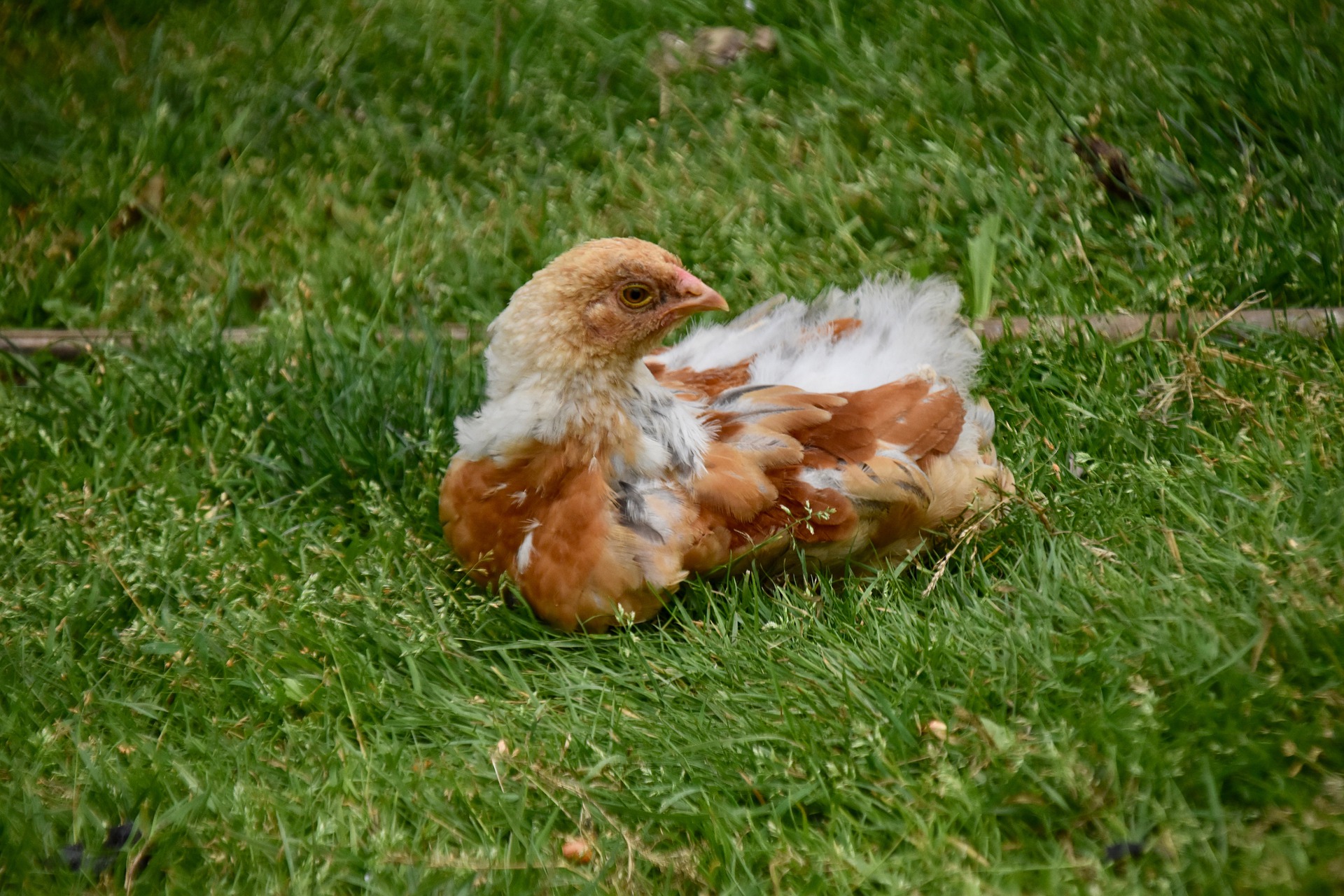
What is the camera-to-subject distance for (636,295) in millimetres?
3098

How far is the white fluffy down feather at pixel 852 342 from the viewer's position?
11.9ft

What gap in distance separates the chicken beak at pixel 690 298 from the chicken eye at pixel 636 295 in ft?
0.21

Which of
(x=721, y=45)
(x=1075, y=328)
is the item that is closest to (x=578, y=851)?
(x=1075, y=328)

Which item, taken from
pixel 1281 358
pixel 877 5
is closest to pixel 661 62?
pixel 877 5

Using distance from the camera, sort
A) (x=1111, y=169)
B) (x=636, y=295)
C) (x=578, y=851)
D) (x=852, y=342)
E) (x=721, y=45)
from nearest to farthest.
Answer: (x=578, y=851) < (x=636, y=295) < (x=852, y=342) < (x=1111, y=169) < (x=721, y=45)

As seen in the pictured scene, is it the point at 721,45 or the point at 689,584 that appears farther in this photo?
the point at 721,45

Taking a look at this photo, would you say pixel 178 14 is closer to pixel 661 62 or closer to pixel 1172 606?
pixel 661 62

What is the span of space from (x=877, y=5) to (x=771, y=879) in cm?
402

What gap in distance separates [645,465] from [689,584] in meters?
0.34

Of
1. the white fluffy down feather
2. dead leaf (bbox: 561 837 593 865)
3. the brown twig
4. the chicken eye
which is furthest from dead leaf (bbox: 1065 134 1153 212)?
dead leaf (bbox: 561 837 593 865)

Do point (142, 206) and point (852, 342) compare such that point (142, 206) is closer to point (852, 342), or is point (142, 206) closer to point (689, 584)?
point (852, 342)

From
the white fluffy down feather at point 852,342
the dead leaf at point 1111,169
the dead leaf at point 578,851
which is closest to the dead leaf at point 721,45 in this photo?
the dead leaf at point 1111,169

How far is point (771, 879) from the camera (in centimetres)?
235

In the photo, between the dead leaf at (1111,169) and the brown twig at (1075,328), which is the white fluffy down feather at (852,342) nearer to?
the brown twig at (1075,328)
